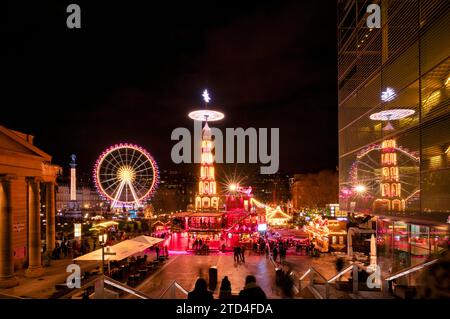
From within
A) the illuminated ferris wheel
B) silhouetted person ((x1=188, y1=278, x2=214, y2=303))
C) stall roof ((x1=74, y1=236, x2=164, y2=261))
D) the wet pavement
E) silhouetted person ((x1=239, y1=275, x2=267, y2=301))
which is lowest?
the wet pavement

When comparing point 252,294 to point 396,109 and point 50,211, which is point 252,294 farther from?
point 50,211

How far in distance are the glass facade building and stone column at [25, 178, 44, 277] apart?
2017 cm

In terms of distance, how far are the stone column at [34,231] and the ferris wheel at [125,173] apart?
2544 cm

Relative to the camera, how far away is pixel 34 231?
22.9 metres

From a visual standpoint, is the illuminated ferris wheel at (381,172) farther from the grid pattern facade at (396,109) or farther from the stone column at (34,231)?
the stone column at (34,231)

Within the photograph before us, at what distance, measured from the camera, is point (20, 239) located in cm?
2573

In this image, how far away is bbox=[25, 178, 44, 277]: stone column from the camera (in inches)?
890

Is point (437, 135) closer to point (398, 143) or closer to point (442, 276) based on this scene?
point (398, 143)

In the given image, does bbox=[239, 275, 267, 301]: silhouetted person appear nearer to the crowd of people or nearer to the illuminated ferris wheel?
the illuminated ferris wheel

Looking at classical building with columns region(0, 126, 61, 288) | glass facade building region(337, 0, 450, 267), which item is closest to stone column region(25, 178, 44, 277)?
classical building with columns region(0, 126, 61, 288)

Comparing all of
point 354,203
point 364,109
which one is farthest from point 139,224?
point 364,109

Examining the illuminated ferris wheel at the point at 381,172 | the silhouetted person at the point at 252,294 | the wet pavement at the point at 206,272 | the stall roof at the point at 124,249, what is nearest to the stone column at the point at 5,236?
the stall roof at the point at 124,249

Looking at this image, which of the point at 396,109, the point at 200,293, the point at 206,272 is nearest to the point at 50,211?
the point at 206,272

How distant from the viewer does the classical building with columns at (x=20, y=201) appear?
19281 millimetres
